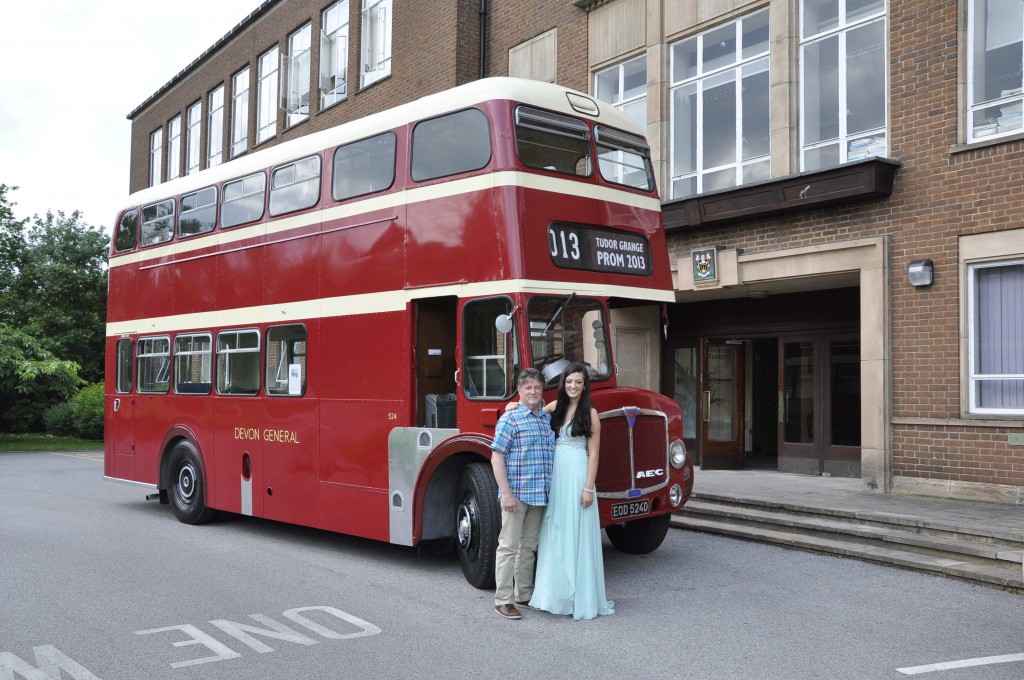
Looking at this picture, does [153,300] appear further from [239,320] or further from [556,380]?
[556,380]

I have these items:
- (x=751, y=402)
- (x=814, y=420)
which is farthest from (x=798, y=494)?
(x=751, y=402)

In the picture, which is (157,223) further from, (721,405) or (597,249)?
(721,405)

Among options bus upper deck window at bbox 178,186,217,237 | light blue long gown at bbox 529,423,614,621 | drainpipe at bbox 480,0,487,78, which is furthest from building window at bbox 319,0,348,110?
light blue long gown at bbox 529,423,614,621

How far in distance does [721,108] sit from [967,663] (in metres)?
10.7

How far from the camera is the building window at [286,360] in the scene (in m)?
9.48

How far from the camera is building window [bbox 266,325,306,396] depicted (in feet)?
31.1

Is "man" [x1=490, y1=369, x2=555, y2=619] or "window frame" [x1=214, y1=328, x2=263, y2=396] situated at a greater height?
"window frame" [x1=214, y1=328, x2=263, y2=396]

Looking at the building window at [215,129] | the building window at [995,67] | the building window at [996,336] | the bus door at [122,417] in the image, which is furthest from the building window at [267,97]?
the building window at [996,336]

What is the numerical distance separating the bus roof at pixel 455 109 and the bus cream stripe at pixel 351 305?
157cm

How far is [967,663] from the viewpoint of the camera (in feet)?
18.2

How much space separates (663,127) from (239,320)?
8.30 m

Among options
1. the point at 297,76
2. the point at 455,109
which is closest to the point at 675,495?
the point at 455,109

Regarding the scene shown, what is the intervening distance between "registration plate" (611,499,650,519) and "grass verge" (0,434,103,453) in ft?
75.1

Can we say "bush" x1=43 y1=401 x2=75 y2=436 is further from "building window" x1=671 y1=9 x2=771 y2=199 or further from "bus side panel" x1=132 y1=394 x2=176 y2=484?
"building window" x1=671 y1=9 x2=771 y2=199
